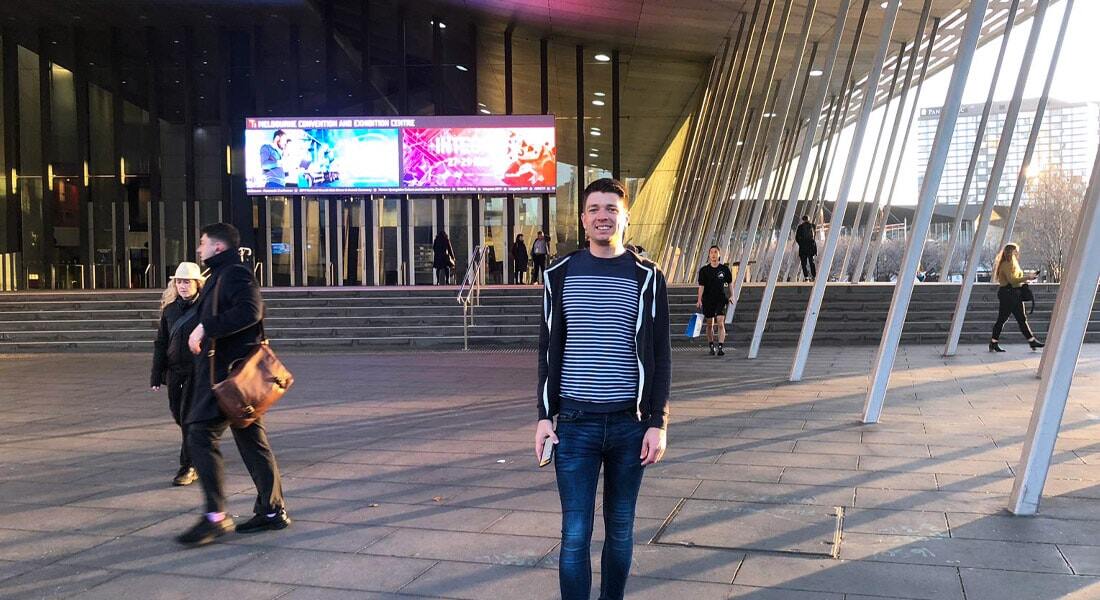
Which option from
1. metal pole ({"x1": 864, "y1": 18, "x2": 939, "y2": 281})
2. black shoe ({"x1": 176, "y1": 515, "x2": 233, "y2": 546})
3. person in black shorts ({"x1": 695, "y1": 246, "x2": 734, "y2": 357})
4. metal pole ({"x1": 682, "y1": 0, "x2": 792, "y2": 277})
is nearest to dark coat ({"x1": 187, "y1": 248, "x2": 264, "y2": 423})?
black shoe ({"x1": 176, "y1": 515, "x2": 233, "y2": 546})

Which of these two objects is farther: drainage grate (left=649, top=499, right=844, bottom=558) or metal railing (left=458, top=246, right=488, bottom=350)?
metal railing (left=458, top=246, right=488, bottom=350)

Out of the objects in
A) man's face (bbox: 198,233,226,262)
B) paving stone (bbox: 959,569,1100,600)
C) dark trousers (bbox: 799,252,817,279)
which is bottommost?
dark trousers (bbox: 799,252,817,279)

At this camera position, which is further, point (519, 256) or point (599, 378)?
point (519, 256)

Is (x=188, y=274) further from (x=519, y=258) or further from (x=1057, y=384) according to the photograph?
(x=519, y=258)

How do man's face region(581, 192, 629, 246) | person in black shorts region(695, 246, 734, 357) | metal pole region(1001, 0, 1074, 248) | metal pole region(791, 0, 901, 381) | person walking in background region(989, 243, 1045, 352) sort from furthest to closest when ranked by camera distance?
metal pole region(1001, 0, 1074, 248) → person in black shorts region(695, 246, 734, 357) → person walking in background region(989, 243, 1045, 352) → metal pole region(791, 0, 901, 381) → man's face region(581, 192, 629, 246)

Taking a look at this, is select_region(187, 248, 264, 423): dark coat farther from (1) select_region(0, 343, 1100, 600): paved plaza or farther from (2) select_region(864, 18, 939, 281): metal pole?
(2) select_region(864, 18, 939, 281): metal pole

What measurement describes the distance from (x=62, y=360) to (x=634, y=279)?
588 inches

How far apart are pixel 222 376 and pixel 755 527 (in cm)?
286

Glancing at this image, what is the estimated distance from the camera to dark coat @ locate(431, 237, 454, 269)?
87.8 ft

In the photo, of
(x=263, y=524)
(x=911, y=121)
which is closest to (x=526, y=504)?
(x=263, y=524)

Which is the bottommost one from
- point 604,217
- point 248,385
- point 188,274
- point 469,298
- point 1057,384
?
point 469,298

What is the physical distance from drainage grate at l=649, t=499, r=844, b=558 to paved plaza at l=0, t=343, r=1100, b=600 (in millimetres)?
17

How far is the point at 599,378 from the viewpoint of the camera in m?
3.12

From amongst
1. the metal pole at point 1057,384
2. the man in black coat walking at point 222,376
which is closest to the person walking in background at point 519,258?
the man in black coat walking at point 222,376
